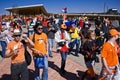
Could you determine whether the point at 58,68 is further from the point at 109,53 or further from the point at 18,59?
the point at 109,53

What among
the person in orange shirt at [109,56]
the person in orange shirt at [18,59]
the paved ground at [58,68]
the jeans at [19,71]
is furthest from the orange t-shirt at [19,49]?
the paved ground at [58,68]

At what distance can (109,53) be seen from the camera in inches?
263

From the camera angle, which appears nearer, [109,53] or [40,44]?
[109,53]

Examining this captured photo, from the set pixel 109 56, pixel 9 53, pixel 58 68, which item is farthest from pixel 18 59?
pixel 58 68

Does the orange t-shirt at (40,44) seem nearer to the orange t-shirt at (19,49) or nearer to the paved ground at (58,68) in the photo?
the orange t-shirt at (19,49)

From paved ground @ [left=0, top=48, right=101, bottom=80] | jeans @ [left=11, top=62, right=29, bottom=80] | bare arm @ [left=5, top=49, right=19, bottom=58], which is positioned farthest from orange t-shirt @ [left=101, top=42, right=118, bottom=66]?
paved ground @ [left=0, top=48, right=101, bottom=80]

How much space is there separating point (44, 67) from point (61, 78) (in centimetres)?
215

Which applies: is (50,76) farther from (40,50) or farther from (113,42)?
(113,42)

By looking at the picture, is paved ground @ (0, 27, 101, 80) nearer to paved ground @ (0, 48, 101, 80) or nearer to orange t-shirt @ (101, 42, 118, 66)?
paved ground @ (0, 48, 101, 80)

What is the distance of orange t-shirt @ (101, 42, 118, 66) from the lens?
6.66 metres

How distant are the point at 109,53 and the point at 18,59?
2.27 metres

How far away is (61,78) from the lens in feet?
32.5

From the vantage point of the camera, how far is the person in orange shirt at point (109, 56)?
21.8 ft

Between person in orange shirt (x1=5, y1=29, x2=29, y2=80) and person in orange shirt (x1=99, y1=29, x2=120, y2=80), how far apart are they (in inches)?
79.0
